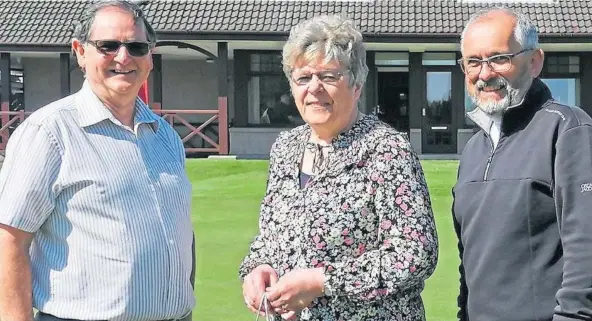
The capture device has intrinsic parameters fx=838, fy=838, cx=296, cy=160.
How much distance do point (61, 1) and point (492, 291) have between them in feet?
68.4

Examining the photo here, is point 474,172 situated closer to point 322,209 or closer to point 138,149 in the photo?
point 322,209

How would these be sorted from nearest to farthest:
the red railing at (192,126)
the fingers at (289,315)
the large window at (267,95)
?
the fingers at (289,315) < the red railing at (192,126) < the large window at (267,95)

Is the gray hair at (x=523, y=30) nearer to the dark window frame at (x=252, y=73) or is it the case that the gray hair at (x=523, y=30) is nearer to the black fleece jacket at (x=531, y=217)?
the black fleece jacket at (x=531, y=217)

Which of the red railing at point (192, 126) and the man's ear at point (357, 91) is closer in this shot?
the man's ear at point (357, 91)

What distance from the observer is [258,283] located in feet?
10.2

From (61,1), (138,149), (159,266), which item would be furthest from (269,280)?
(61,1)

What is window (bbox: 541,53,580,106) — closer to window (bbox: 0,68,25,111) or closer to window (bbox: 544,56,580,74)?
window (bbox: 544,56,580,74)

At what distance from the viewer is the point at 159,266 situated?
321 centimetres

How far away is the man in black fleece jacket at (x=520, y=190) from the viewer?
8.93 feet

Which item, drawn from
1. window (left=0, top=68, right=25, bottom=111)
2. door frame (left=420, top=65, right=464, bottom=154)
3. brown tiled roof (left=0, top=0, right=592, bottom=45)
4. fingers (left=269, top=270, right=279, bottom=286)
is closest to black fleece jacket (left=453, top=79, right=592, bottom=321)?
fingers (left=269, top=270, right=279, bottom=286)

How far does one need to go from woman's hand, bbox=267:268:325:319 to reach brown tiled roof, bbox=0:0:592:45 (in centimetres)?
1699

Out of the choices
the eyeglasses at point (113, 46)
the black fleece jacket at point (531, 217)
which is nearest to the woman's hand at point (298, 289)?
the black fleece jacket at point (531, 217)

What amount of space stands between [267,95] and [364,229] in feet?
63.1

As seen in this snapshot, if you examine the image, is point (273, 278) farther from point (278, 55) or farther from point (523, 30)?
point (278, 55)
